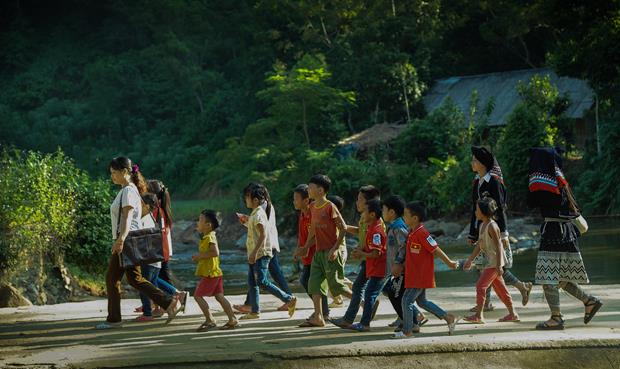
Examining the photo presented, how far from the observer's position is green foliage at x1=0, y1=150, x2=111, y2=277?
13.6 metres

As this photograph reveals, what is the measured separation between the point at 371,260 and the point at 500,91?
3078 centimetres

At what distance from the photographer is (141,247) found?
31.0ft

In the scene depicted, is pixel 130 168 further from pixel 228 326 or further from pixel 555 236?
pixel 555 236

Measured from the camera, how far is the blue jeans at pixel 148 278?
10125 millimetres

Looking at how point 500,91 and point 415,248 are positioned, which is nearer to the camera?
point 415,248

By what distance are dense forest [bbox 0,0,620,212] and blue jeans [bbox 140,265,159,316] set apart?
64.2 feet

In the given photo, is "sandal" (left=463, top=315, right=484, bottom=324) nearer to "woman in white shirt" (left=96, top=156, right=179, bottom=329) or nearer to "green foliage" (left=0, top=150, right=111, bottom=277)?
"woman in white shirt" (left=96, top=156, right=179, bottom=329)

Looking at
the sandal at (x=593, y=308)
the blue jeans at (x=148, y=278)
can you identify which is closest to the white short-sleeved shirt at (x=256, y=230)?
the blue jeans at (x=148, y=278)

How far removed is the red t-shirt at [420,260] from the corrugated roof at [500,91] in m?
26.8

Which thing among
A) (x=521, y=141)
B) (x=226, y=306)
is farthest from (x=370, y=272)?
(x=521, y=141)

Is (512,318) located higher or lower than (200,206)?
lower

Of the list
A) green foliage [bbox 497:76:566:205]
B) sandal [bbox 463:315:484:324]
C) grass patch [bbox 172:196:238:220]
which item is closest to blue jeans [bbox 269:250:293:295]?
sandal [bbox 463:315:484:324]

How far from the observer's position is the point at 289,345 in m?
7.97

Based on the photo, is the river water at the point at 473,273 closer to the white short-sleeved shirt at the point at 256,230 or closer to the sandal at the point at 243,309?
the sandal at the point at 243,309
